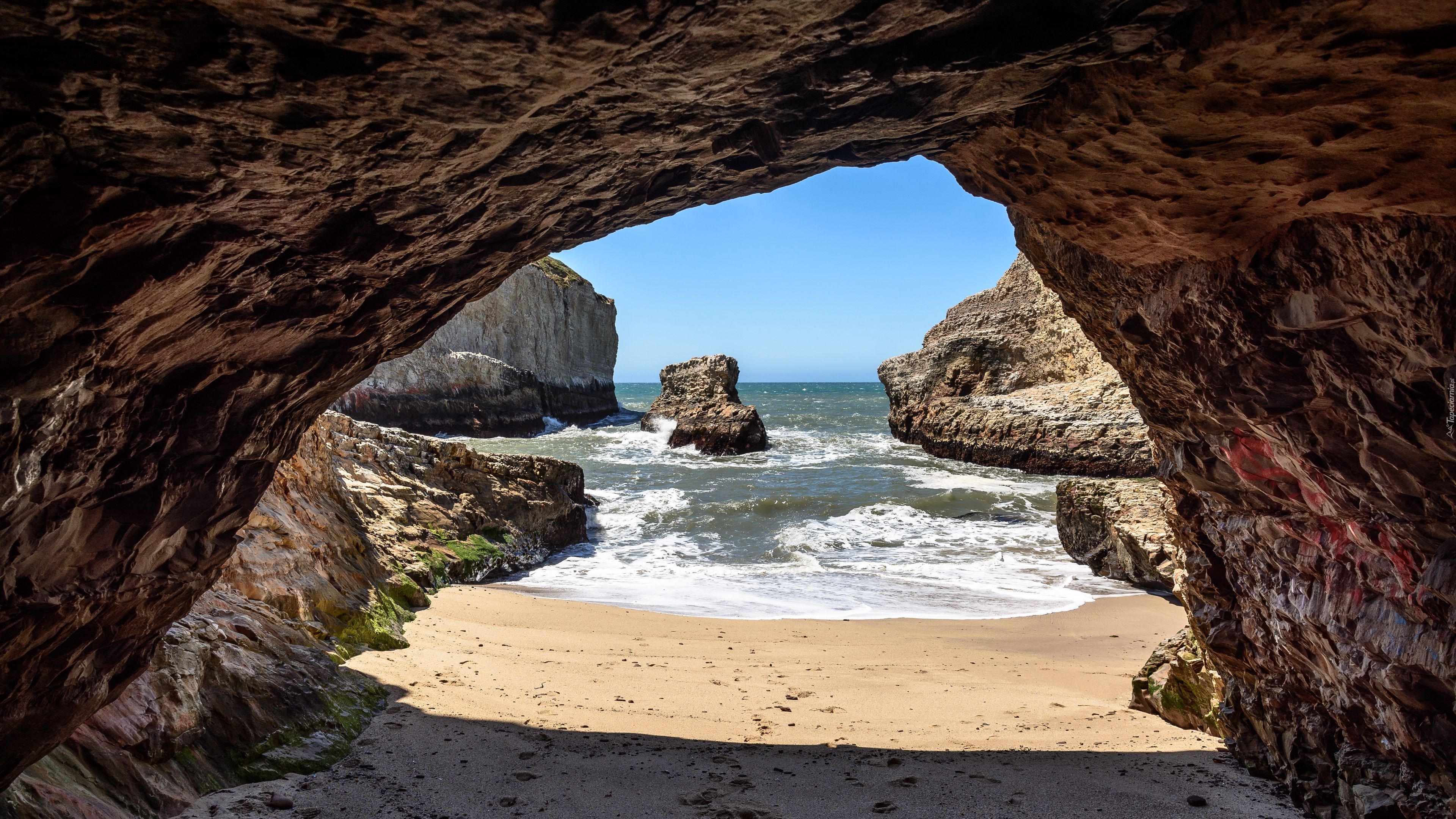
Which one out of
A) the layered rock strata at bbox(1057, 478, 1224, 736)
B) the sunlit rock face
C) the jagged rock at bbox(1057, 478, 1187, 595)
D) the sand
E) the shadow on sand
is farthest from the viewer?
the jagged rock at bbox(1057, 478, 1187, 595)

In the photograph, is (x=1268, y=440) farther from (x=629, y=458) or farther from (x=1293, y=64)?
(x=629, y=458)

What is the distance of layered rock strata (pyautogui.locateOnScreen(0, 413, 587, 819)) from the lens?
9.72 feet

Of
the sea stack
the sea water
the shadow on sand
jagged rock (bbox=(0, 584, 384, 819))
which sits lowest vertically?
the sea water

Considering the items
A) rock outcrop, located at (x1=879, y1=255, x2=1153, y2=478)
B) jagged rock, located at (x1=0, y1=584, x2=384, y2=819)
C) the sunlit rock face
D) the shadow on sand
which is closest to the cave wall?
the sunlit rock face

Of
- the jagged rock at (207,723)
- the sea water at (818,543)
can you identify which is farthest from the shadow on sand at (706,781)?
the sea water at (818,543)

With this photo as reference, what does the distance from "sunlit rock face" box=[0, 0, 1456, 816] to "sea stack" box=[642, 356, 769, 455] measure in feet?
65.9

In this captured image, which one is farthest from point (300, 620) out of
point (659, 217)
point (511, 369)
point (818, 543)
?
point (511, 369)

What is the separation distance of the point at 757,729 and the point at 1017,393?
20.0 metres

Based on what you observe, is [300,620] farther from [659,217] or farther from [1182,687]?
[1182,687]

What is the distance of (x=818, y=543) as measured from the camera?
11289mm

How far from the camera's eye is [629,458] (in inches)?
851

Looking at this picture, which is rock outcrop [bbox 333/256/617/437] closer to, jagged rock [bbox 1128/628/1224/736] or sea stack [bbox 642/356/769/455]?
sea stack [bbox 642/356/769/455]

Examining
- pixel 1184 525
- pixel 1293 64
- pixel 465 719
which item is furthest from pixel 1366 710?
pixel 465 719

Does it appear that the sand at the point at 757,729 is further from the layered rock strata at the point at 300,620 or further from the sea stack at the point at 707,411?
A: the sea stack at the point at 707,411
